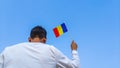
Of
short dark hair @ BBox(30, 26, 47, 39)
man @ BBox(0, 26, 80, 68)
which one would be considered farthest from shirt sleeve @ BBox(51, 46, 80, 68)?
short dark hair @ BBox(30, 26, 47, 39)

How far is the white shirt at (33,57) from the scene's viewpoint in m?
4.09

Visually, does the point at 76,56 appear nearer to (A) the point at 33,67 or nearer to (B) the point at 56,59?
(B) the point at 56,59

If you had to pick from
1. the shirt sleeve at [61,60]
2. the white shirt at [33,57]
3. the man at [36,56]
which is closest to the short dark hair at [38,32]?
the man at [36,56]

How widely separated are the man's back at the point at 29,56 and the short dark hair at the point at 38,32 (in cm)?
14

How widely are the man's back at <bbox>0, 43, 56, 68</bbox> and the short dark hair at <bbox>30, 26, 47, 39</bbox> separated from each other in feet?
0.46

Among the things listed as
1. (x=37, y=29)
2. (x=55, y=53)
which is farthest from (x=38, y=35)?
(x=55, y=53)

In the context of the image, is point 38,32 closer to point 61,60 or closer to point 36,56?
point 36,56

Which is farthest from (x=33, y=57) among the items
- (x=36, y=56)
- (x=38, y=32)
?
(x=38, y=32)

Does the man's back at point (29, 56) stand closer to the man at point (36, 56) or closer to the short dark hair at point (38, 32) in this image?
the man at point (36, 56)

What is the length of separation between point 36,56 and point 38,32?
390 millimetres

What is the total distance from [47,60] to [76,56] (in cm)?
56

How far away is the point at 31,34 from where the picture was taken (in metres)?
4.33

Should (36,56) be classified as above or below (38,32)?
below

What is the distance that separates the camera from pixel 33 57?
4113 millimetres
